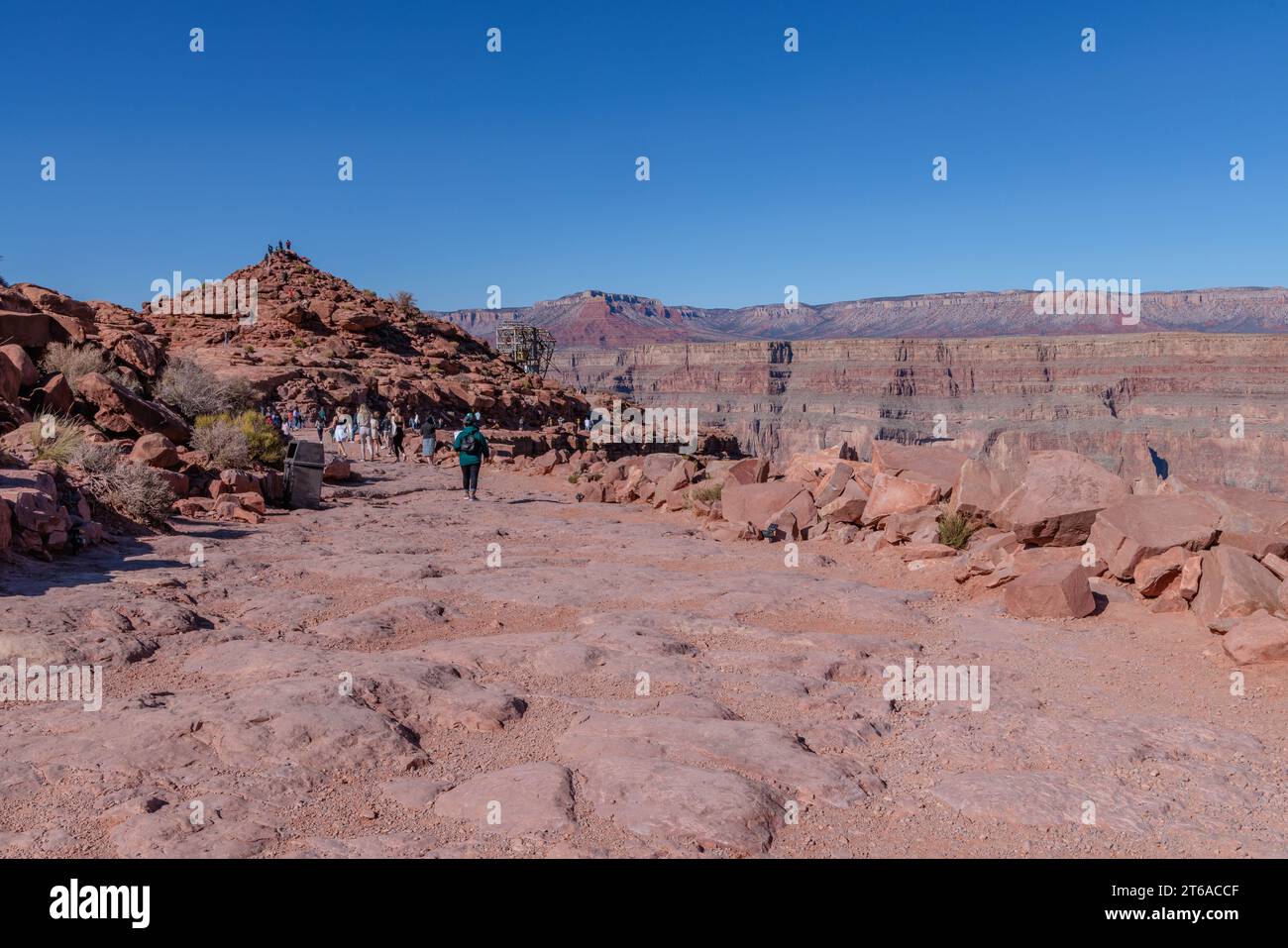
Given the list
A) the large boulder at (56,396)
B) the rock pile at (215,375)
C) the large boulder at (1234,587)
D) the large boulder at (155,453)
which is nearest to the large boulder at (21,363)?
the rock pile at (215,375)

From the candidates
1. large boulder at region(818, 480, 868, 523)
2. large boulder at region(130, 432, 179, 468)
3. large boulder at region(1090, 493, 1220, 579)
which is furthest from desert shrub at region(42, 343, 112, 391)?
large boulder at region(1090, 493, 1220, 579)

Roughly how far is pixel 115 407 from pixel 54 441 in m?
2.92

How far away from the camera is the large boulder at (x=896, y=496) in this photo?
10.6 meters

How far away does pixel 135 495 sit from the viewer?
966cm

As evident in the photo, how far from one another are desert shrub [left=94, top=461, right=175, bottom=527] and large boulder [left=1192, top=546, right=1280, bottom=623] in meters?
10.2

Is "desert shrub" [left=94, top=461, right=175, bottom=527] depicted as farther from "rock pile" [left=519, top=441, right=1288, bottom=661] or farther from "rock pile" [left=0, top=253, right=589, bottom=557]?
"rock pile" [left=519, top=441, right=1288, bottom=661]

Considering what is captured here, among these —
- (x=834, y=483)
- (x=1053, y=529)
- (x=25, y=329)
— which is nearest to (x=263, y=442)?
(x=25, y=329)

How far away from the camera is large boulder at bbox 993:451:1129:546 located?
8.41m

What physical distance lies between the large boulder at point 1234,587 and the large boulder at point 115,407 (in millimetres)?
13810

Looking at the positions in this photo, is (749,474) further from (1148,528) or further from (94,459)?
(94,459)

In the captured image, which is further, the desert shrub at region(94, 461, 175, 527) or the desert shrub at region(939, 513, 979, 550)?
the desert shrub at region(94, 461, 175, 527)
